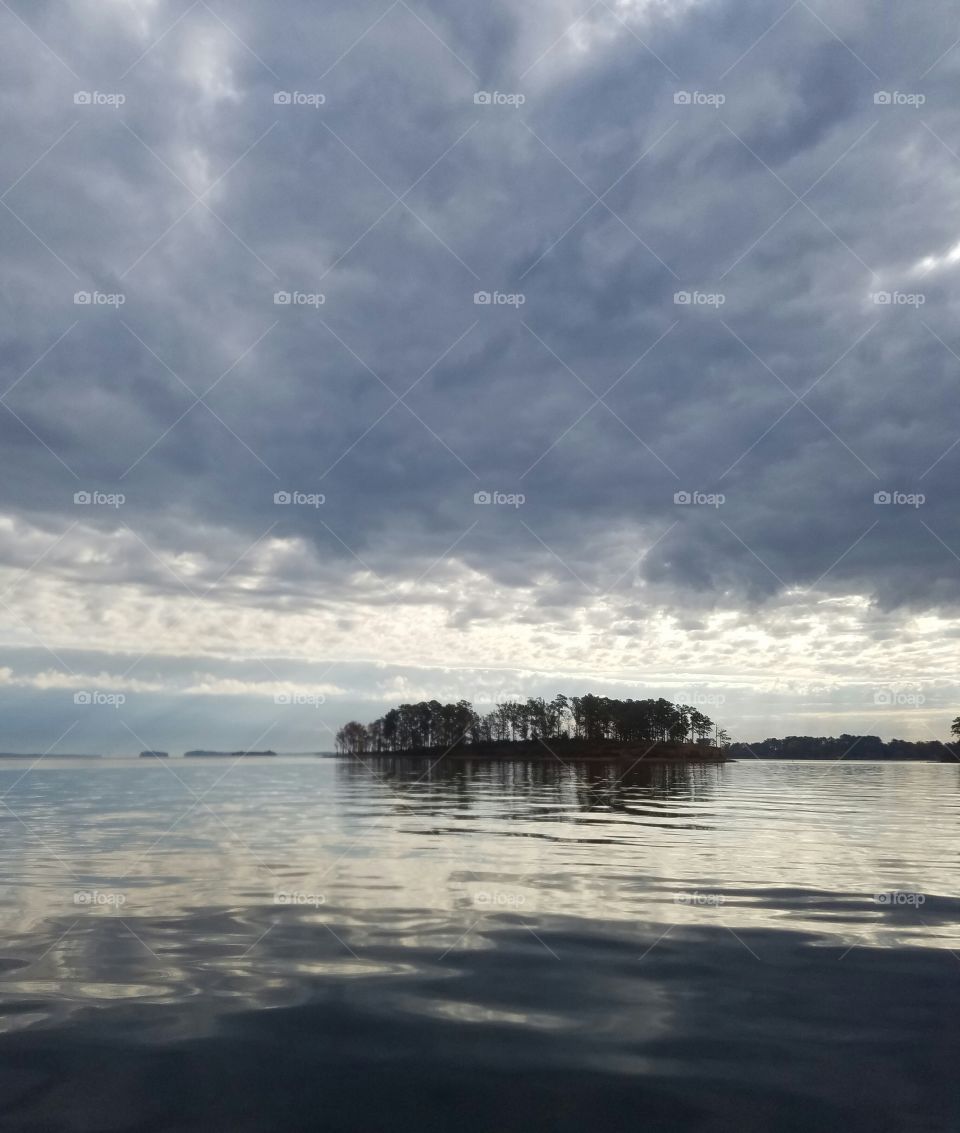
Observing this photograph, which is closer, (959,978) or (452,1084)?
(452,1084)

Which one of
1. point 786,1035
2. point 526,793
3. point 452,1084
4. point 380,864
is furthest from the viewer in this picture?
point 526,793

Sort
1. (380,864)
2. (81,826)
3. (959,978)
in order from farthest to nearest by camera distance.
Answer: (81,826)
(380,864)
(959,978)

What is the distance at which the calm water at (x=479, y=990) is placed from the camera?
7.61 meters

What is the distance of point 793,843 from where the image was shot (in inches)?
1017

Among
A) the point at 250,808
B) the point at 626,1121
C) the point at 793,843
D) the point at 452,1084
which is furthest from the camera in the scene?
the point at 250,808

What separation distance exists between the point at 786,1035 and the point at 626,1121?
9.96ft

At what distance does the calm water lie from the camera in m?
7.61

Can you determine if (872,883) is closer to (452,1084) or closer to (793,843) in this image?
(793,843)

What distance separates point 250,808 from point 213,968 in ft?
96.3

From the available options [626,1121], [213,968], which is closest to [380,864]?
[213,968]

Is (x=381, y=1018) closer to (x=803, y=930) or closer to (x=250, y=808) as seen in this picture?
(x=803, y=930)

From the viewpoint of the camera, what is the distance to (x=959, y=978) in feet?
37.2

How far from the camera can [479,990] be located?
10789 millimetres

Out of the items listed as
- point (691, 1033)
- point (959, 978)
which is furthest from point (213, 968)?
point (959, 978)
